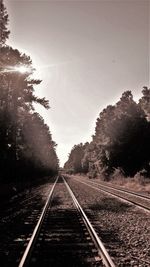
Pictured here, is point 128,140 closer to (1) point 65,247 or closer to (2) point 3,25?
(2) point 3,25

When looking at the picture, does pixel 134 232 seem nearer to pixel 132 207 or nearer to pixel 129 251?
pixel 129 251

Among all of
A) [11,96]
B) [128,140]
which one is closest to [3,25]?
[11,96]

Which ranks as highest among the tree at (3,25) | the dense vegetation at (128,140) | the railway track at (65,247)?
the tree at (3,25)

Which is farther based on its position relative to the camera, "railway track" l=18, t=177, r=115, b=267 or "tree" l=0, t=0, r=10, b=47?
"tree" l=0, t=0, r=10, b=47

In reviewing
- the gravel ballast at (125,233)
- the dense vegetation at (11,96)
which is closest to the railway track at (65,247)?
the gravel ballast at (125,233)

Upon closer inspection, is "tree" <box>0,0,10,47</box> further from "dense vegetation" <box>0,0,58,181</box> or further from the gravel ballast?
the gravel ballast

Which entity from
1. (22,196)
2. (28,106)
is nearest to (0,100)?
(28,106)

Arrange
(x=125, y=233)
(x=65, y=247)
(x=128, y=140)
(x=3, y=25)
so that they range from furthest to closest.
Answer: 1. (x=128, y=140)
2. (x=3, y=25)
3. (x=125, y=233)
4. (x=65, y=247)

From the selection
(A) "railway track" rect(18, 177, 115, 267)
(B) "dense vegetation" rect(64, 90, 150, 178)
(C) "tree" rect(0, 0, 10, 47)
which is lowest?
(A) "railway track" rect(18, 177, 115, 267)

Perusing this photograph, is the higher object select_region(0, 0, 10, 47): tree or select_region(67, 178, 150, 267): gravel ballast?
select_region(0, 0, 10, 47): tree

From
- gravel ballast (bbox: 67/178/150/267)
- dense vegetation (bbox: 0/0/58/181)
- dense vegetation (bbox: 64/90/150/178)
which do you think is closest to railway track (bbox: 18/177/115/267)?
gravel ballast (bbox: 67/178/150/267)

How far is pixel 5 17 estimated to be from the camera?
3422 centimetres

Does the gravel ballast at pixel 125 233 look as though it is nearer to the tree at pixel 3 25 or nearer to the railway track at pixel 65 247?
the railway track at pixel 65 247

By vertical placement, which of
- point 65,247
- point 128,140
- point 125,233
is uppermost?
point 128,140
